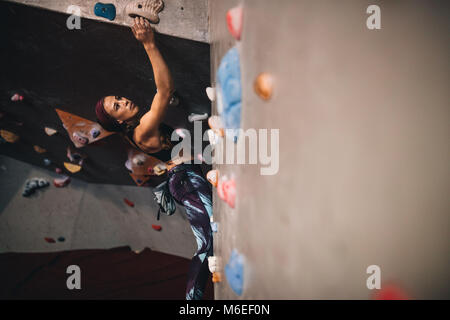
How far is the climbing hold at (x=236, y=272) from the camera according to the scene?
1184 mm

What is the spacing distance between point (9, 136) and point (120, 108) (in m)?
1.55

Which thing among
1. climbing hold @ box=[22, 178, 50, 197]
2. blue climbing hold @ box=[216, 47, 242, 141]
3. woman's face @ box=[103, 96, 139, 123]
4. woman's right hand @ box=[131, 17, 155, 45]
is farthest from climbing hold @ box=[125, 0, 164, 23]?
climbing hold @ box=[22, 178, 50, 197]

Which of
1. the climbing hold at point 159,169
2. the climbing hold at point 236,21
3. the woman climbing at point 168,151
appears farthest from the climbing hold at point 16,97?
the climbing hold at point 236,21

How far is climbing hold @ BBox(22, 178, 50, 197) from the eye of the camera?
356 centimetres

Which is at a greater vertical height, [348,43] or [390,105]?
[348,43]

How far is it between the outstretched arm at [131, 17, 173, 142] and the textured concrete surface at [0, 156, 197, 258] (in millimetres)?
1249

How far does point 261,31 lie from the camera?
94 cm

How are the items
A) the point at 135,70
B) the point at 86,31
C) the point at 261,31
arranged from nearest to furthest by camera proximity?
the point at 261,31 < the point at 86,31 < the point at 135,70

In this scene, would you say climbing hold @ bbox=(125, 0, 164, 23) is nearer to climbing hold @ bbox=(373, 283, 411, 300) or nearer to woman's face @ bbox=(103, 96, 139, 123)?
woman's face @ bbox=(103, 96, 139, 123)

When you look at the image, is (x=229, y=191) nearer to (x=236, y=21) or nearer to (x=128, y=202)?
(x=236, y=21)

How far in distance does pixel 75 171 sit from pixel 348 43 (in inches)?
128

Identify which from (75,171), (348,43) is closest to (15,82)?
(75,171)

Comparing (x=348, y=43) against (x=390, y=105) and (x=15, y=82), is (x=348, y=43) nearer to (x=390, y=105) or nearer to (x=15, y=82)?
(x=390, y=105)

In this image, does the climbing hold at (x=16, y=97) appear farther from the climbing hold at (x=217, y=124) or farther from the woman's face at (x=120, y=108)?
the climbing hold at (x=217, y=124)
